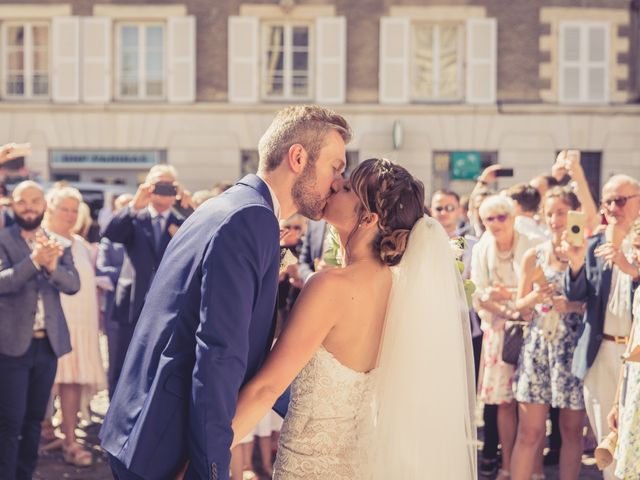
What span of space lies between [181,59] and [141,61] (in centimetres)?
105

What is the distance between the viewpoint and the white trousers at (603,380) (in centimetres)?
579

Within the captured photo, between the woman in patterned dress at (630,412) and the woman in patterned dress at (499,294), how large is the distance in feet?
4.33

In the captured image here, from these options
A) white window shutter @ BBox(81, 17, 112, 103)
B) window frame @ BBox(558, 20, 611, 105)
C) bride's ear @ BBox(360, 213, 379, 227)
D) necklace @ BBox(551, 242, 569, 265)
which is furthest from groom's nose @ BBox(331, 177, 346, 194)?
window frame @ BBox(558, 20, 611, 105)

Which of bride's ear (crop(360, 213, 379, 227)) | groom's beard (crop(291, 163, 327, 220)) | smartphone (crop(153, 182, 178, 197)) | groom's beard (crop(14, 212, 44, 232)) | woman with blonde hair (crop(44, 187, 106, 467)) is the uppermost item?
groom's beard (crop(291, 163, 327, 220))

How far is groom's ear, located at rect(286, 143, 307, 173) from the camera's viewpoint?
309 cm

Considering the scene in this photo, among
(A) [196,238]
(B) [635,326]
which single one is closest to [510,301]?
(B) [635,326]

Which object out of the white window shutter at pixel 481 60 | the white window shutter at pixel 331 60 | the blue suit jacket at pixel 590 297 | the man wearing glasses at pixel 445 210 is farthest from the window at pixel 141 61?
the blue suit jacket at pixel 590 297

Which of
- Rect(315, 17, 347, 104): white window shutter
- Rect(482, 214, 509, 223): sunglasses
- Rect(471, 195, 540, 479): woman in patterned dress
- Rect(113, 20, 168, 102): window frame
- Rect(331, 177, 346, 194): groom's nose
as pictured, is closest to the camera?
Rect(331, 177, 346, 194): groom's nose

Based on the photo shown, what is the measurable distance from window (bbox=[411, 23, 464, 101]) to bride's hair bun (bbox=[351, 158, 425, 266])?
1930 cm

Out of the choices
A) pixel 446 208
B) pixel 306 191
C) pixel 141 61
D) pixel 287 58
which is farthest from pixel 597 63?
pixel 306 191

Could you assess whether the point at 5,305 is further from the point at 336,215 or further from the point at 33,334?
the point at 336,215

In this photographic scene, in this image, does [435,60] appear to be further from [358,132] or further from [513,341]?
[513,341]

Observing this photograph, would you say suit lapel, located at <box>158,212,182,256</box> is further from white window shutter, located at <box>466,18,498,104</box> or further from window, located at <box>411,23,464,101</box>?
white window shutter, located at <box>466,18,498,104</box>

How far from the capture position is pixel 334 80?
22031 mm
